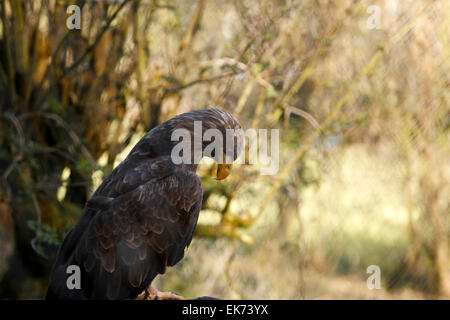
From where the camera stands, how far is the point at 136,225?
2619mm

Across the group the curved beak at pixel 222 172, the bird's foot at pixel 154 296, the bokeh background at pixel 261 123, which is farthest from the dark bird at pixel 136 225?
the bokeh background at pixel 261 123

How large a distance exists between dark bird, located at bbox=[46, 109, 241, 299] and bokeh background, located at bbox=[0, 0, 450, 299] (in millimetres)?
1072

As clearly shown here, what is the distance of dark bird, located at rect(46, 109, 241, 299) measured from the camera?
2537mm

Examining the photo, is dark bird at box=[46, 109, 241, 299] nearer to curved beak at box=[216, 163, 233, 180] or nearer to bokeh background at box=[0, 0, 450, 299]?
curved beak at box=[216, 163, 233, 180]

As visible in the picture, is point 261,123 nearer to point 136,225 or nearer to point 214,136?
point 214,136

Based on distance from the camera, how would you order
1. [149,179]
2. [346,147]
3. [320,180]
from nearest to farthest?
1. [149,179]
2. [320,180]
3. [346,147]

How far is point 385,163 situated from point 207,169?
2472 mm

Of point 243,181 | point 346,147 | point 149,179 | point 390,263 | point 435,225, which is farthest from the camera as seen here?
point 390,263

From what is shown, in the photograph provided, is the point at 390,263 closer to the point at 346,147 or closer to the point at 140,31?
the point at 346,147

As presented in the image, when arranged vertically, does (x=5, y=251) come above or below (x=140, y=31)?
below

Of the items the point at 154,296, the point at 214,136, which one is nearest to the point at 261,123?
the point at 214,136

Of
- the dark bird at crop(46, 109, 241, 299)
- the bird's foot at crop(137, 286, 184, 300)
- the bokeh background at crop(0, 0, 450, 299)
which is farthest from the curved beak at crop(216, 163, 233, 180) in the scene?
the bokeh background at crop(0, 0, 450, 299)
